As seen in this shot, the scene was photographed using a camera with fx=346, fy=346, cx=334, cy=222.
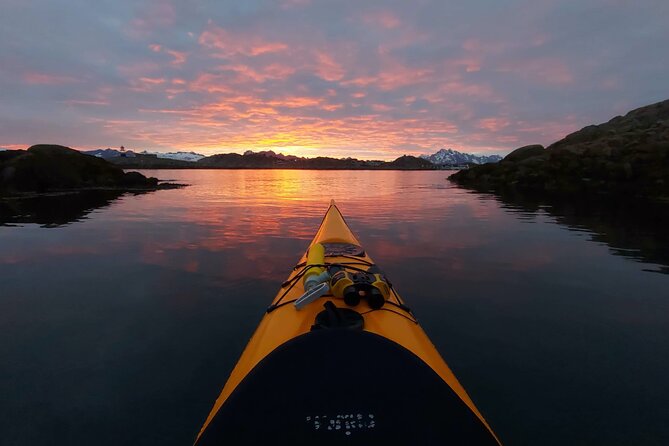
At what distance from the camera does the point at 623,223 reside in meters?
20.3

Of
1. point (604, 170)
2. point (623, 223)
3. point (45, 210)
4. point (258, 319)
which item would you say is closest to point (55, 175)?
point (45, 210)

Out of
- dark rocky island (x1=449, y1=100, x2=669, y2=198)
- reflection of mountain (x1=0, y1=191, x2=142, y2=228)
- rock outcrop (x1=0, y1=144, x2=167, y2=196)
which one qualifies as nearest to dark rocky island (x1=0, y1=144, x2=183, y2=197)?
rock outcrop (x1=0, y1=144, x2=167, y2=196)

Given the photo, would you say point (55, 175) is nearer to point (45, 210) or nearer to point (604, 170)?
point (45, 210)

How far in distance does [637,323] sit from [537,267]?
172 inches

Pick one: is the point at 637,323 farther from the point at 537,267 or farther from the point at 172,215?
the point at 172,215

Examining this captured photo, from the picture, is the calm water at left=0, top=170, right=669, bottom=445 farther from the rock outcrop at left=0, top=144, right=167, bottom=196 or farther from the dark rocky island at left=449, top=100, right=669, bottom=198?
the dark rocky island at left=449, top=100, right=669, bottom=198

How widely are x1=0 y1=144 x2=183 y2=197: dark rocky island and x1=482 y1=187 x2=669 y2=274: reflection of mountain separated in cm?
4564

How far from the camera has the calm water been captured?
16.5ft

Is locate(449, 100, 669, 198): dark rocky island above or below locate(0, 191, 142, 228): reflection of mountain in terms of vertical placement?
above

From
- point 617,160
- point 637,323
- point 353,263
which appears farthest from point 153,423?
point 617,160

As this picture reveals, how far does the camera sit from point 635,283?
33.6 ft

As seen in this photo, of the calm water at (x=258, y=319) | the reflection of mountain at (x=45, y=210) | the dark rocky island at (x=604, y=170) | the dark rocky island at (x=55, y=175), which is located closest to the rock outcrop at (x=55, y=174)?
the dark rocky island at (x=55, y=175)

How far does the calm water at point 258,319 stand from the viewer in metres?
5.04

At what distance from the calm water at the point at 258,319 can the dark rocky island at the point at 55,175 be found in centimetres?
2523
